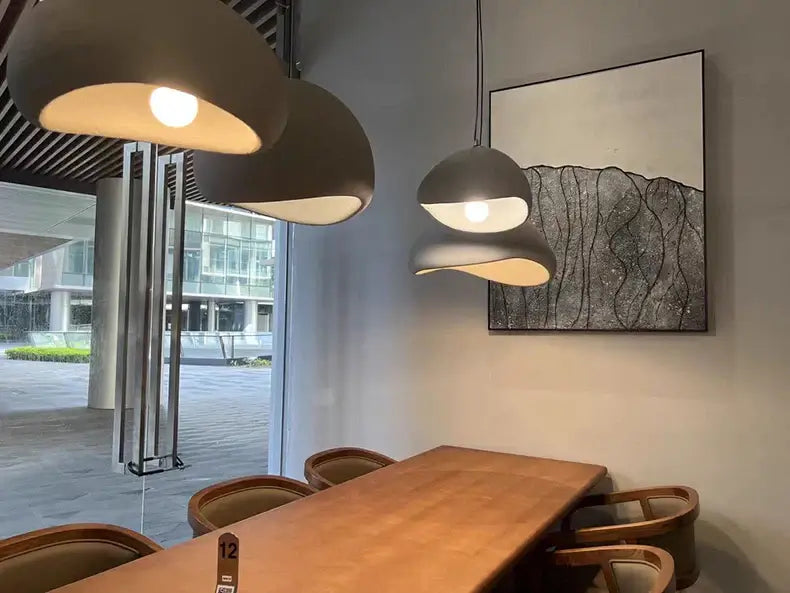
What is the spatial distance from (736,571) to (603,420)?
2.74 ft

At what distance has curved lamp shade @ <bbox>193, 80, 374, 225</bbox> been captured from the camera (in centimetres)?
169

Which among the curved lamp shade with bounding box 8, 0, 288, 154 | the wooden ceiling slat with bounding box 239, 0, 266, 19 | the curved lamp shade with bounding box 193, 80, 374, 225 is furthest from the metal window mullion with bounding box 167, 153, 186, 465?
the curved lamp shade with bounding box 8, 0, 288, 154

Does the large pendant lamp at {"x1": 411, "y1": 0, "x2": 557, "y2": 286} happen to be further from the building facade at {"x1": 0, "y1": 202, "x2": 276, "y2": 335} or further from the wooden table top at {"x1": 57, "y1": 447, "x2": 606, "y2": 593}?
the building facade at {"x1": 0, "y1": 202, "x2": 276, "y2": 335}

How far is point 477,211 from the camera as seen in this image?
2.48 m

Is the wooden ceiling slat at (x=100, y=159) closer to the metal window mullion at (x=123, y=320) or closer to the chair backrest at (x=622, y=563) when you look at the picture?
the metal window mullion at (x=123, y=320)

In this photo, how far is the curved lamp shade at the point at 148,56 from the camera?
1.07m

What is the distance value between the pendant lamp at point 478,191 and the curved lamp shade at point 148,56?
103 cm

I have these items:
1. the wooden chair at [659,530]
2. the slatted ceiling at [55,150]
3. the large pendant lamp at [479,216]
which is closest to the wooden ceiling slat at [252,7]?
the slatted ceiling at [55,150]

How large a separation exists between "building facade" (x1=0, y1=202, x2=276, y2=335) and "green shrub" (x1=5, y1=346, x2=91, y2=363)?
120mm

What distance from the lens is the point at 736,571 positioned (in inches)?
109

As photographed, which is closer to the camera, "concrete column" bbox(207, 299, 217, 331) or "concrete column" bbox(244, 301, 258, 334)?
"concrete column" bbox(207, 299, 217, 331)

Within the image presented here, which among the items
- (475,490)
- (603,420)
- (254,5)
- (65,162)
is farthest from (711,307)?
(65,162)

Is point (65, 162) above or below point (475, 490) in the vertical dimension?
A: above

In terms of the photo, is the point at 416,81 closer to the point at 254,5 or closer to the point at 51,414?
the point at 254,5
